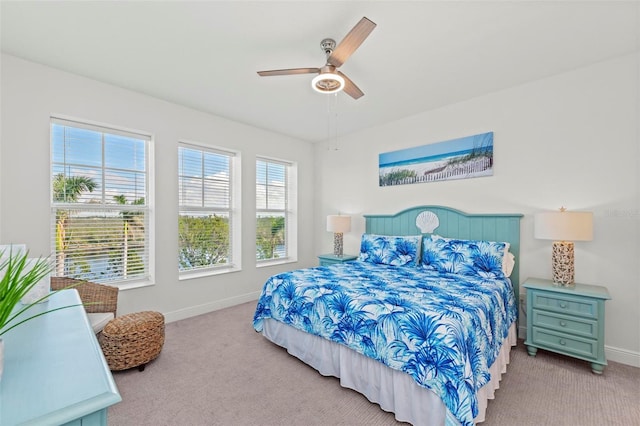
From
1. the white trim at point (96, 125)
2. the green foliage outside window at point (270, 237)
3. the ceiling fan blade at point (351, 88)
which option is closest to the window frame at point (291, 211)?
the green foliage outside window at point (270, 237)

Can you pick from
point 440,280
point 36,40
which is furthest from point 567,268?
point 36,40

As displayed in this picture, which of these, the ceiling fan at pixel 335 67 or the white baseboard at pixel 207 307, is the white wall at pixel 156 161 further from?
the ceiling fan at pixel 335 67

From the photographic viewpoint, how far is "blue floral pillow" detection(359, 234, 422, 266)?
3.55 metres

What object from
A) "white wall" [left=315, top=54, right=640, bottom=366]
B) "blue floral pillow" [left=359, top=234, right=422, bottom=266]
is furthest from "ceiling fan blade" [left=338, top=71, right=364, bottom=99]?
"blue floral pillow" [left=359, top=234, right=422, bottom=266]

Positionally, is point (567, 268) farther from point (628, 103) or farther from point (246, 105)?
point (246, 105)

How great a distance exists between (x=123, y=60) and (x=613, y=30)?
416 centimetres

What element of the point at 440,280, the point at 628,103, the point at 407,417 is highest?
the point at 628,103

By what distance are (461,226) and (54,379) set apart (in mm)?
3739

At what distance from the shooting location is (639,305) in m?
2.57

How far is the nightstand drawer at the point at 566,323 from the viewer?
2.42 m

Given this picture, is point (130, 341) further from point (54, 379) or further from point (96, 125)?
point (96, 125)

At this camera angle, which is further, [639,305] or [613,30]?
[639,305]

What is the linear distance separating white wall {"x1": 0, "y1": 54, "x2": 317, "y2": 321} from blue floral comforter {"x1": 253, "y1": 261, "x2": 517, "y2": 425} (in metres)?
1.36

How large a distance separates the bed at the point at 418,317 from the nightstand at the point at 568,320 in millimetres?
205
